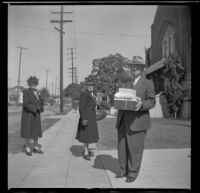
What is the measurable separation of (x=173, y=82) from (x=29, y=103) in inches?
507

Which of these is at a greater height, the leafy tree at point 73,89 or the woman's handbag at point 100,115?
the leafy tree at point 73,89

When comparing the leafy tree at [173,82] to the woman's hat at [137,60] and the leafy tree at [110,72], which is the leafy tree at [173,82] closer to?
the leafy tree at [110,72]

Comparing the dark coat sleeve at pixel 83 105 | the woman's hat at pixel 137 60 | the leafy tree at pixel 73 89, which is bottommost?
the dark coat sleeve at pixel 83 105

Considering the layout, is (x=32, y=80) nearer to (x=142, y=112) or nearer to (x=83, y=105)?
(x=83, y=105)

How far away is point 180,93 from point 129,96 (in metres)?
12.9

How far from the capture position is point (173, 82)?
1777cm

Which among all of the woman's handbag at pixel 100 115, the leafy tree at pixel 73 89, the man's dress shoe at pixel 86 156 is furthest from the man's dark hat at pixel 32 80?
the man's dress shoe at pixel 86 156

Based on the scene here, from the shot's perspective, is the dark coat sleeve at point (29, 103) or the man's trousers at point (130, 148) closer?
the man's trousers at point (130, 148)

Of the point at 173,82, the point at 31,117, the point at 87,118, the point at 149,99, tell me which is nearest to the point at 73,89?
the point at 87,118

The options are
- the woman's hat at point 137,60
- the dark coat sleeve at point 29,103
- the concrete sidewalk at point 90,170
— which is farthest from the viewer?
the dark coat sleeve at point 29,103

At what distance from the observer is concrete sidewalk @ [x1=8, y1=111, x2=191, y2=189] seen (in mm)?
4402

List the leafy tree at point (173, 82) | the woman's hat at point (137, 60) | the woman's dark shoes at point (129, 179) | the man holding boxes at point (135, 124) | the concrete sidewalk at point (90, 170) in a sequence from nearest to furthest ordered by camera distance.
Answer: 1. the concrete sidewalk at point (90, 170)
2. the woman's dark shoes at point (129, 179)
3. the man holding boxes at point (135, 124)
4. the woman's hat at point (137, 60)
5. the leafy tree at point (173, 82)

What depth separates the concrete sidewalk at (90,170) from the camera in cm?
440
